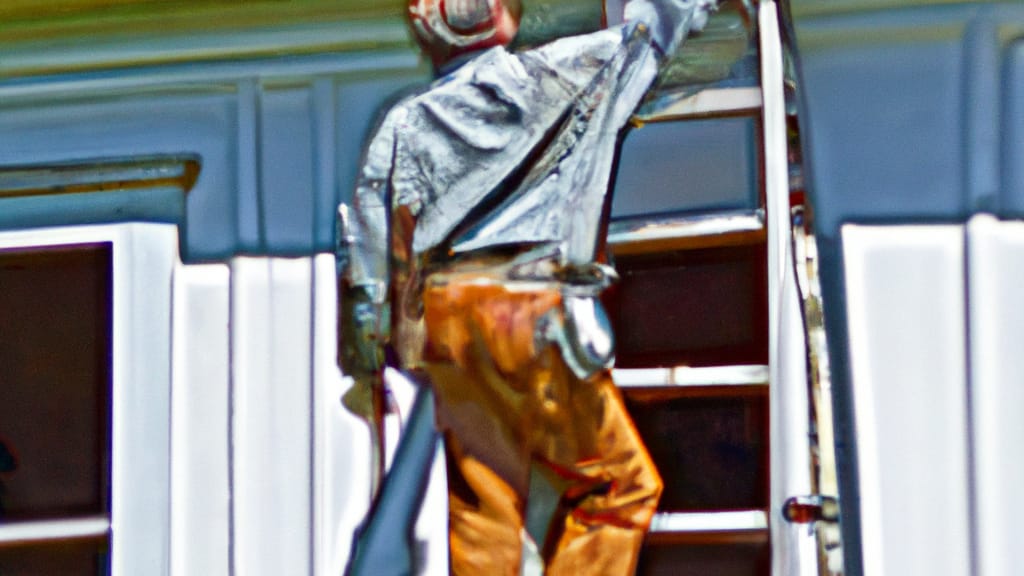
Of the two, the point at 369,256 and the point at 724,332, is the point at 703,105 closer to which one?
the point at 724,332

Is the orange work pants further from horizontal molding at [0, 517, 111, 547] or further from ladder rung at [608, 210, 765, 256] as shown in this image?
horizontal molding at [0, 517, 111, 547]

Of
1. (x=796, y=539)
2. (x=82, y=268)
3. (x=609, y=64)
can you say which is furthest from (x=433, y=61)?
(x=796, y=539)

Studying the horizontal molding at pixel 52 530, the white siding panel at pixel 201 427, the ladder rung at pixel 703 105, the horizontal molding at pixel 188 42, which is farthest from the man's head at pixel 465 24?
the horizontal molding at pixel 52 530

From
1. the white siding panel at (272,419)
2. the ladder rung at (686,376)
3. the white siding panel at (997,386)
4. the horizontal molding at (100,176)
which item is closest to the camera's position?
the white siding panel at (997,386)

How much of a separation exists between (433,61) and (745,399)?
591 mm

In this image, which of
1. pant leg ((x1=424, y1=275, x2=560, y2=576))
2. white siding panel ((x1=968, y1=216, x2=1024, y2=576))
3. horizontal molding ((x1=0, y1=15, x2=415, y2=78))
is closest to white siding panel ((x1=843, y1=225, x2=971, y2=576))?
white siding panel ((x1=968, y1=216, x2=1024, y2=576))

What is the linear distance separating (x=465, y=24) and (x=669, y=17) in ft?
0.84

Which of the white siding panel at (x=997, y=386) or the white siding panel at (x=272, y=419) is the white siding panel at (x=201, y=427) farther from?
the white siding panel at (x=997, y=386)

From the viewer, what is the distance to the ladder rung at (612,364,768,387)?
2.16m

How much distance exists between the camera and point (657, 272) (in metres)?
2.22

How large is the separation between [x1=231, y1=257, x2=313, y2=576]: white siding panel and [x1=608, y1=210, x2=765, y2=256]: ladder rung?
421mm

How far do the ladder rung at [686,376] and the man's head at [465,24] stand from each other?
447 mm

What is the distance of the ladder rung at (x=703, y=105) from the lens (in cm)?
219

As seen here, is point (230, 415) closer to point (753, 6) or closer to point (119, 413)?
point (119, 413)
